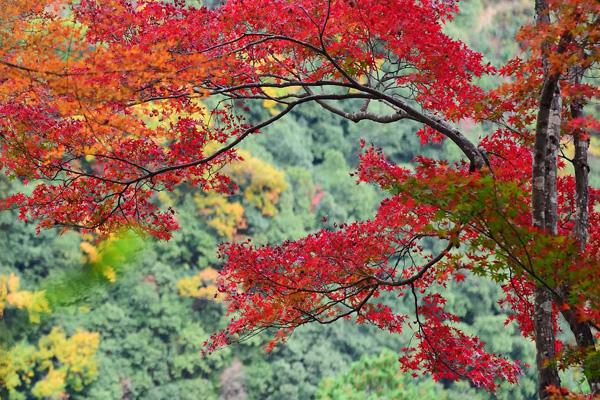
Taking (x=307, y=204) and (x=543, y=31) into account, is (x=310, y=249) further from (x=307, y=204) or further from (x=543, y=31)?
(x=307, y=204)

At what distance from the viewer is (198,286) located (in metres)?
16.3

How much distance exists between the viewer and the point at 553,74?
3.21m

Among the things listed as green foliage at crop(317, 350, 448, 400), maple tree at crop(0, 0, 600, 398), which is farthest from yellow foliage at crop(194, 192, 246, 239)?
maple tree at crop(0, 0, 600, 398)

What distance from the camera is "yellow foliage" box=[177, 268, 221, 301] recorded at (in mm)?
16125

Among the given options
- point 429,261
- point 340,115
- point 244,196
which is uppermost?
point 244,196

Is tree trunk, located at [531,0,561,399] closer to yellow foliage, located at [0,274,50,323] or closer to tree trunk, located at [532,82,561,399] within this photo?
tree trunk, located at [532,82,561,399]

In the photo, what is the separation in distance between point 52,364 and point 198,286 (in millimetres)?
3423

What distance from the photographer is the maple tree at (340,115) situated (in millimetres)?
3361

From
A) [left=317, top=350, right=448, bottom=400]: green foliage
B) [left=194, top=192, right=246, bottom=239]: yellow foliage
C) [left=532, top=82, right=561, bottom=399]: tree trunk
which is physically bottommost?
[left=532, top=82, right=561, bottom=399]: tree trunk

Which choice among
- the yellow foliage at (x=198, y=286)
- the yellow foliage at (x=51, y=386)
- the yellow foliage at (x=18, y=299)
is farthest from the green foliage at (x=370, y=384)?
the yellow foliage at (x=18, y=299)

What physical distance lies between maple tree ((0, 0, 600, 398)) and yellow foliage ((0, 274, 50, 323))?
10.1m

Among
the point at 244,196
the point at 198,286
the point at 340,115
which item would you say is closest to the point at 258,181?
the point at 244,196

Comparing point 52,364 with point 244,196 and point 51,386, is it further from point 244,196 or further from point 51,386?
point 244,196

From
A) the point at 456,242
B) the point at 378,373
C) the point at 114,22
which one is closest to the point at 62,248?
the point at 378,373
